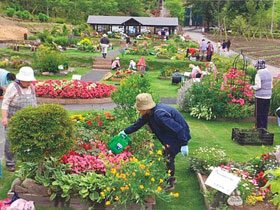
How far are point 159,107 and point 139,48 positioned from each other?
82.6 ft

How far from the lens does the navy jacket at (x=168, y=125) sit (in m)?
6.00

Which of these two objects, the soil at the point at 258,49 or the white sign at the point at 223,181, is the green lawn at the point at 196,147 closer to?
the white sign at the point at 223,181

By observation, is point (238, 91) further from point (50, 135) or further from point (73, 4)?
point (73, 4)

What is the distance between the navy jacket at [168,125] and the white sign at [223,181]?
3.08 ft

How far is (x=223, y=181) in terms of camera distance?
5242 millimetres

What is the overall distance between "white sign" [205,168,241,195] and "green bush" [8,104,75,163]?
2.00 meters

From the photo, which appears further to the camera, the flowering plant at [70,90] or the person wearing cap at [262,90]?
the flowering plant at [70,90]

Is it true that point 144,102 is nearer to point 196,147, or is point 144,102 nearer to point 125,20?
point 196,147

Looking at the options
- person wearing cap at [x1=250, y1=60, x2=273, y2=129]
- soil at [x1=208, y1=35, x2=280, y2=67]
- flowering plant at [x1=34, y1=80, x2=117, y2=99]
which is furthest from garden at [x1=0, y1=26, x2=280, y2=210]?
soil at [x1=208, y1=35, x2=280, y2=67]

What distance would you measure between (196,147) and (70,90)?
5.73 meters

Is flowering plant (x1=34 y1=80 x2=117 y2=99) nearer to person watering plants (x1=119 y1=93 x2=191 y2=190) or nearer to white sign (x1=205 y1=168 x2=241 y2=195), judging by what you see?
person watering plants (x1=119 y1=93 x2=191 y2=190)

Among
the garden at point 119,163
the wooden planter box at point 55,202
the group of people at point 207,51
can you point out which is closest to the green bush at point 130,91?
the garden at point 119,163

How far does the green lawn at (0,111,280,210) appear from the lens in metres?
6.16

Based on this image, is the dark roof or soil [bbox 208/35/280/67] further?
the dark roof
